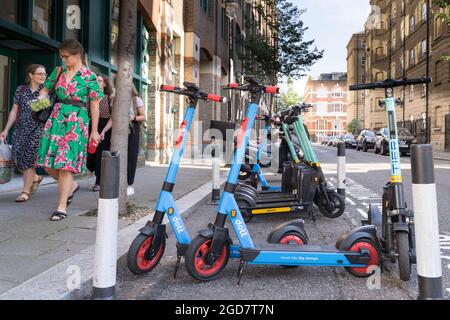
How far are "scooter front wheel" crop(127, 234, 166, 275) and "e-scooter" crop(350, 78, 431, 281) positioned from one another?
5.65 feet

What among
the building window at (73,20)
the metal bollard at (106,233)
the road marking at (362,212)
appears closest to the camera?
the metal bollard at (106,233)

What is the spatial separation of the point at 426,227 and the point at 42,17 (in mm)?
7542

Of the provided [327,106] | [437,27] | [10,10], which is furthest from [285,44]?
[327,106]

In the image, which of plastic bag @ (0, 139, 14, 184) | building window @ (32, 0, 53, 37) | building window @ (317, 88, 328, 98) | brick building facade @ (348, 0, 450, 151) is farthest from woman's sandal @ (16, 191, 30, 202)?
building window @ (317, 88, 328, 98)

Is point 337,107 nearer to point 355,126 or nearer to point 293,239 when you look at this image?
point 355,126

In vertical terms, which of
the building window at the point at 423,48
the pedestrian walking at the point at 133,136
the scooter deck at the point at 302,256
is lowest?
the scooter deck at the point at 302,256

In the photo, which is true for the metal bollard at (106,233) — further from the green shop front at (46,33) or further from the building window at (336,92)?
the building window at (336,92)

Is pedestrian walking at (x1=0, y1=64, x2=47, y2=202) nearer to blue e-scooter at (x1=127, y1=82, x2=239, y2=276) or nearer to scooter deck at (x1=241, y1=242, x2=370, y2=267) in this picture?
blue e-scooter at (x1=127, y1=82, x2=239, y2=276)

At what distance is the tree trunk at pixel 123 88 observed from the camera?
5.54m

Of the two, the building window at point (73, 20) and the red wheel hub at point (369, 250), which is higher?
the building window at point (73, 20)

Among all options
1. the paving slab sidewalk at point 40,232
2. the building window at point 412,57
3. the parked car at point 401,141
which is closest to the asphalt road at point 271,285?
the paving slab sidewalk at point 40,232

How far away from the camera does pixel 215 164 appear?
750 cm

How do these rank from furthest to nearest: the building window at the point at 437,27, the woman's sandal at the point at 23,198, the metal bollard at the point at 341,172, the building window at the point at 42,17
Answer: the building window at the point at 437,27 < the building window at the point at 42,17 < the metal bollard at the point at 341,172 < the woman's sandal at the point at 23,198

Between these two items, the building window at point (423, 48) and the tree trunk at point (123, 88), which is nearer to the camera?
the tree trunk at point (123, 88)
